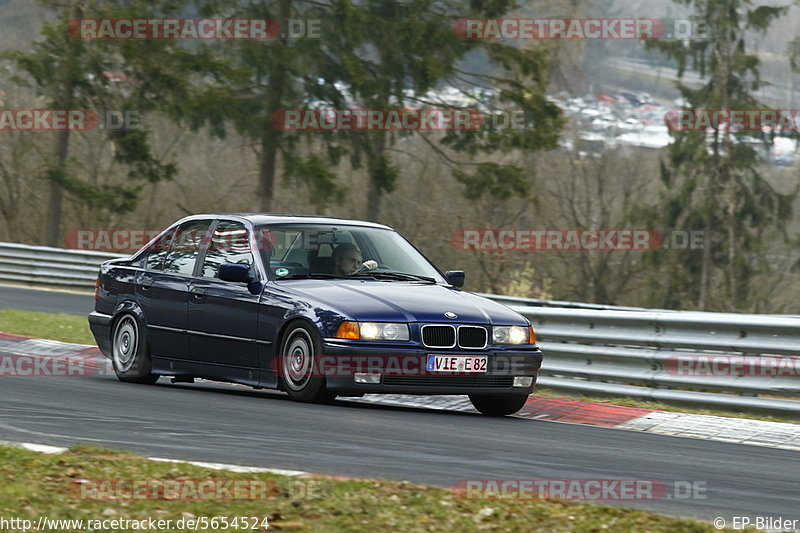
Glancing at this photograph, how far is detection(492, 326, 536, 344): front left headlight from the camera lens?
10086 mm

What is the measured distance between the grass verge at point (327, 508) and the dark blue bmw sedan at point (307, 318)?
3.29 metres

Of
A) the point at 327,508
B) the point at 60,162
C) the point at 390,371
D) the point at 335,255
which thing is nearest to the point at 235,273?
the point at 335,255

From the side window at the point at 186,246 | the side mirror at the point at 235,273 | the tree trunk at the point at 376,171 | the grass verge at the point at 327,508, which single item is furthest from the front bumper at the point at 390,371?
the tree trunk at the point at 376,171

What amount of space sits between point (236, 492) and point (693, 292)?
1450 inches

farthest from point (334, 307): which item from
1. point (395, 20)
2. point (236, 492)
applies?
point (395, 20)

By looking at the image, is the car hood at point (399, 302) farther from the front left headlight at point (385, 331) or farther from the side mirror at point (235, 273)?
the side mirror at point (235, 273)

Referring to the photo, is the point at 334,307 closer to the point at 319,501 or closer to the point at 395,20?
the point at 319,501

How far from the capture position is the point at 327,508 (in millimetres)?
5746

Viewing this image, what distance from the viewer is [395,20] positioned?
34969 millimetres

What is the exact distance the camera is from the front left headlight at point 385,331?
383 inches

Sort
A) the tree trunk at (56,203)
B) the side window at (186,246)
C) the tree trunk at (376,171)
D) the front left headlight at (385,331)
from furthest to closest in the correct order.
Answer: the tree trunk at (56,203), the tree trunk at (376,171), the side window at (186,246), the front left headlight at (385,331)

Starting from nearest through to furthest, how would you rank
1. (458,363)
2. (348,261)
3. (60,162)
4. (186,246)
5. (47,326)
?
(458,363) < (348,261) < (186,246) < (47,326) < (60,162)

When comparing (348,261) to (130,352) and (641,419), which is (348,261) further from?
(641,419)

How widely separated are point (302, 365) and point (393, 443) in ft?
6.91
